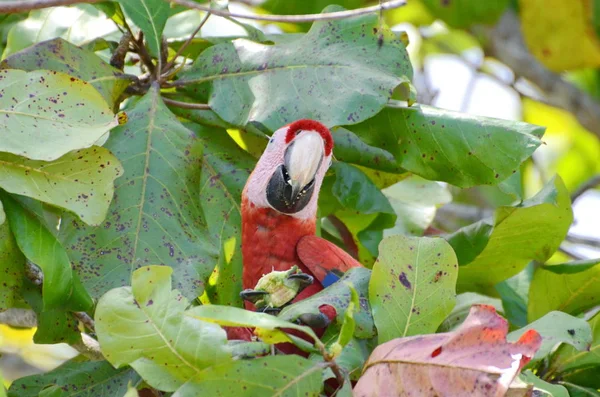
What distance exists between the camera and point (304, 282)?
70.3 inches

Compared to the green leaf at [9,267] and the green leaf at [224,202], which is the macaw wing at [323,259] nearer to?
the green leaf at [224,202]

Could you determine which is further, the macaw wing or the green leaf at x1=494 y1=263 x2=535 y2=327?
the green leaf at x1=494 y1=263 x2=535 y2=327

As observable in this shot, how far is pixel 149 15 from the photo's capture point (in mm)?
1959

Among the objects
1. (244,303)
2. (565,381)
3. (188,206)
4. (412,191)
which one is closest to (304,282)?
(244,303)

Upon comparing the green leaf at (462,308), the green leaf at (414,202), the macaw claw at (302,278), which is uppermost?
the macaw claw at (302,278)

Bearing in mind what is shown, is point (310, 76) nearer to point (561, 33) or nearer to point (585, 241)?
point (585, 241)

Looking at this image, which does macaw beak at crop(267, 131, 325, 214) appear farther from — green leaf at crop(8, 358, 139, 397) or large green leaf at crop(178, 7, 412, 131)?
green leaf at crop(8, 358, 139, 397)

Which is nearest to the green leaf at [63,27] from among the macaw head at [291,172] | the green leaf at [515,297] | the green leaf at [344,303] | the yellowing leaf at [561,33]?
the macaw head at [291,172]

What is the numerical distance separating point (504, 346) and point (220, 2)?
128 cm

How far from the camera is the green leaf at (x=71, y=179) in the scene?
1558 mm

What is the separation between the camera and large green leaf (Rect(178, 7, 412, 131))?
1.79m

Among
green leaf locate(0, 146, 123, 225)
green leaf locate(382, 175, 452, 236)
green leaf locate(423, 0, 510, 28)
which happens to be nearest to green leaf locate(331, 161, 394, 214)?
green leaf locate(382, 175, 452, 236)

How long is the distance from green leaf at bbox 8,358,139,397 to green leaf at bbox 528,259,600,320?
0.98 m

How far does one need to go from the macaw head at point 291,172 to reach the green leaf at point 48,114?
450 mm
